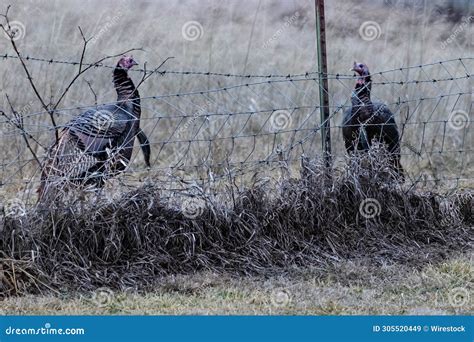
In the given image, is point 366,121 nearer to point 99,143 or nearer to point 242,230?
point 242,230

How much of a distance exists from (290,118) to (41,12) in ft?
15.4

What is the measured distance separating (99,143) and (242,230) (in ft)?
4.56

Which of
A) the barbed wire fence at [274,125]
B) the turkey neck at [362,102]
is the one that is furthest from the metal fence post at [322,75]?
the barbed wire fence at [274,125]

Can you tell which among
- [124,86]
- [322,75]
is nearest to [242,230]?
[322,75]

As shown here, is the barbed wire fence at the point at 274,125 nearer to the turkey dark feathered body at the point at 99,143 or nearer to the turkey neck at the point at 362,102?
the turkey neck at the point at 362,102

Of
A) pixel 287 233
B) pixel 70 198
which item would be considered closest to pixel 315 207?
pixel 287 233

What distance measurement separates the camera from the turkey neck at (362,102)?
24.8 ft

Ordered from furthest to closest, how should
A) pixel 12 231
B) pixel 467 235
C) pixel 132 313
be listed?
pixel 467 235 → pixel 12 231 → pixel 132 313

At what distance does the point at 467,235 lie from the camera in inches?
276

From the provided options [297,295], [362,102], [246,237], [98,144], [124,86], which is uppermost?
[124,86]

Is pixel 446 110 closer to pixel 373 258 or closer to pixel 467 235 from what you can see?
pixel 467 235

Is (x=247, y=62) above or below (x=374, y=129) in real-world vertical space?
above

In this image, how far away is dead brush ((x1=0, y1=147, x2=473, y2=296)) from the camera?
5.88 meters

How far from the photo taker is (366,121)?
7383mm
